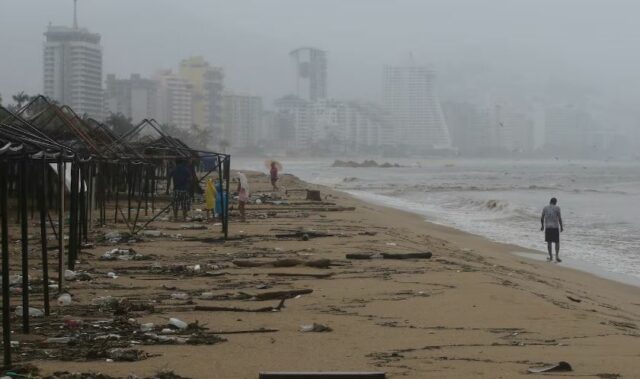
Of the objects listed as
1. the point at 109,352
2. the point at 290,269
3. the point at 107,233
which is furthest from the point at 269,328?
the point at 107,233

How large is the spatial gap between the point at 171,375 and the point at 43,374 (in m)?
0.87

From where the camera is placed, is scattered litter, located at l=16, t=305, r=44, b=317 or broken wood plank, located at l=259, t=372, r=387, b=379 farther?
scattered litter, located at l=16, t=305, r=44, b=317

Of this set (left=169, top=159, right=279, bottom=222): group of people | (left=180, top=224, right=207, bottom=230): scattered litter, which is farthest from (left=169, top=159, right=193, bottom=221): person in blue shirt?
(left=180, top=224, right=207, bottom=230): scattered litter

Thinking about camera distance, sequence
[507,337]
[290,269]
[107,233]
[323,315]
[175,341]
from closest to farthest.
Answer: [175,341] < [507,337] < [323,315] < [290,269] < [107,233]

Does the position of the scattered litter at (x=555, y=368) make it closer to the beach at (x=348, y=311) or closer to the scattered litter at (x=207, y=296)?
the beach at (x=348, y=311)

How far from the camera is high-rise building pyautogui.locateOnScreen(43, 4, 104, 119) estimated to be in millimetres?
150375

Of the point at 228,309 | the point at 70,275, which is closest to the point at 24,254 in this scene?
the point at 228,309

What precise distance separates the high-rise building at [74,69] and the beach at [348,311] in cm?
13896

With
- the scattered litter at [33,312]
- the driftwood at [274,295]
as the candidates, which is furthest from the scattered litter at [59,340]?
the driftwood at [274,295]

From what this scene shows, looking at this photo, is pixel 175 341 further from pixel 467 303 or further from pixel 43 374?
pixel 467 303

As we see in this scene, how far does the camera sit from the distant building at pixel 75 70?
150 m

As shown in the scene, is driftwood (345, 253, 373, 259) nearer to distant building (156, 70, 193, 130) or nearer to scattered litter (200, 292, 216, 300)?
scattered litter (200, 292, 216, 300)

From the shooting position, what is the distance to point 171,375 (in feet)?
19.4

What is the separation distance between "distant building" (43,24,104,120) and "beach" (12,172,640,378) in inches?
5487
